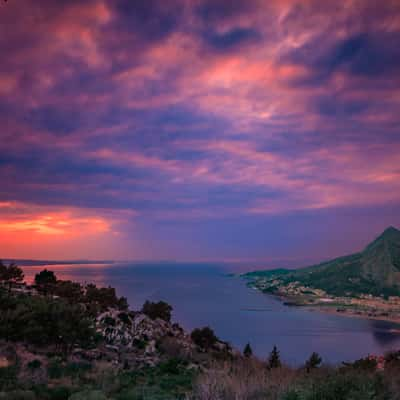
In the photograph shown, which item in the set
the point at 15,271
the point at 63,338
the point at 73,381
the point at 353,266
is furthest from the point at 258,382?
the point at 353,266

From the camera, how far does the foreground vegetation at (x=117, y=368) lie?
611 cm

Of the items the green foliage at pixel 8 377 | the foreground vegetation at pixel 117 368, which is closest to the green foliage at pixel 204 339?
the foreground vegetation at pixel 117 368

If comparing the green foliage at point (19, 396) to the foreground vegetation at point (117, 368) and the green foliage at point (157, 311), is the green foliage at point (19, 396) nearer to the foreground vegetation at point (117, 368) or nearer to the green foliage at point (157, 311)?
the foreground vegetation at point (117, 368)

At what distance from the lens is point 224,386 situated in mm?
5945

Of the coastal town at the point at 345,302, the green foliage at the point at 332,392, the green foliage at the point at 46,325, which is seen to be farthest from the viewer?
the coastal town at the point at 345,302

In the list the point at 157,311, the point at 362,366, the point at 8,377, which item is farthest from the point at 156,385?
the point at 157,311

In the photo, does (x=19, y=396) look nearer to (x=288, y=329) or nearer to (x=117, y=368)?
(x=117, y=368)

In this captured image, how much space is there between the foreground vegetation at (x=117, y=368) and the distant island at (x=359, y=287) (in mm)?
70004

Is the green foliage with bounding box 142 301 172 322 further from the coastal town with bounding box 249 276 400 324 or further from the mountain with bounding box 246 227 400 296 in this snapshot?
the mountain with bounding box 246 227 400 296

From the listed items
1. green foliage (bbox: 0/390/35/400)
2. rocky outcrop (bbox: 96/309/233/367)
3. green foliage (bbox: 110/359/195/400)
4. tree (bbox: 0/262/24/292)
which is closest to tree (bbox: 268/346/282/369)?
rocky outcrop (bbox: 96/309/233/367)

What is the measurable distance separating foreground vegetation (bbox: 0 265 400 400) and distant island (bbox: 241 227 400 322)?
70004 millimetres

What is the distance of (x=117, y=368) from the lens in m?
13.8

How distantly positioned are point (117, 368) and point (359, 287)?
11195 cm

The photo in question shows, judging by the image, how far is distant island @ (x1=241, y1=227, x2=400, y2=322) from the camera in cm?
8644
